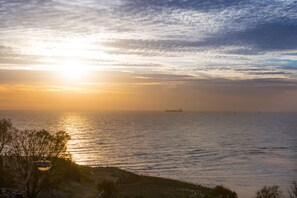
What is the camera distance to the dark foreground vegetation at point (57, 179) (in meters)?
41.8

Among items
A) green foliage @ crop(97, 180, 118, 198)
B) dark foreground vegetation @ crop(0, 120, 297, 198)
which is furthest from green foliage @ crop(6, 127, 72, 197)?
green foliage @ crop(97, 180, 118, 198)

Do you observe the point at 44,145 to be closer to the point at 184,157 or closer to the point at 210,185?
the point at 210,185

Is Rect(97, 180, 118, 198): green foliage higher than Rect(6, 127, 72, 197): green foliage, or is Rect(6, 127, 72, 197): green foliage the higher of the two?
Rect(6, 127, 72, 197): green foliage

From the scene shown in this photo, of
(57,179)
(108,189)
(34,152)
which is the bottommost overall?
(108,189)

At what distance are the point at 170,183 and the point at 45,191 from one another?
25174mm

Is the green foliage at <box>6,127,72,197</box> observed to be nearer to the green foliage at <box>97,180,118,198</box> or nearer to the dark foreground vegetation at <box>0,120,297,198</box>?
the dark foreground vegetation at <box>0,120,297,198</box>

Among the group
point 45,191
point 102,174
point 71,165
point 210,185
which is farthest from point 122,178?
point 45,191

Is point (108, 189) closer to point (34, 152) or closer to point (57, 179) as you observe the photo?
point (57, 179)

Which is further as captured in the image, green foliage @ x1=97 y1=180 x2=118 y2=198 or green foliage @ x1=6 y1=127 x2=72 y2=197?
green foliage @ x1=97 y1=180 x2=118 y2=198

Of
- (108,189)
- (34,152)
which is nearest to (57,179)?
(108,189)

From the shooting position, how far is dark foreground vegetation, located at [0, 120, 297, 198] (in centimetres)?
4184

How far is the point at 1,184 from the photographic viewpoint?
151 feet

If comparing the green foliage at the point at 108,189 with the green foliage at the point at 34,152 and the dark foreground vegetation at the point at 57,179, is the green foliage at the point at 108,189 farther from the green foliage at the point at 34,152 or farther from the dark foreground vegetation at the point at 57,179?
the green foliage at the point at 34,152

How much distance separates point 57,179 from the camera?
50094mm
